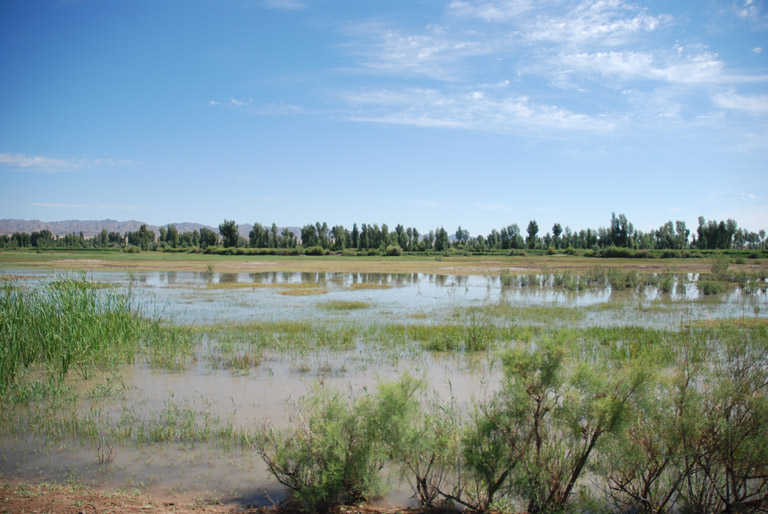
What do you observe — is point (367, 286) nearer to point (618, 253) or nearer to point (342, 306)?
point (342, 306)

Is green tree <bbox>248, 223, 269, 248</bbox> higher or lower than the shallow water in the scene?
higher

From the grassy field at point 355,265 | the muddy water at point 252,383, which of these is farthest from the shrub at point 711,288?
the grassy field at point 355,265

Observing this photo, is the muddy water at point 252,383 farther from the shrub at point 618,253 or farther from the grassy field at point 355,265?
the shrub at point 618,253

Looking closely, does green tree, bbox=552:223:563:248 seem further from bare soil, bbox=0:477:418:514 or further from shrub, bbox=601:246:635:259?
bare soil, bbox=0:477:418:514

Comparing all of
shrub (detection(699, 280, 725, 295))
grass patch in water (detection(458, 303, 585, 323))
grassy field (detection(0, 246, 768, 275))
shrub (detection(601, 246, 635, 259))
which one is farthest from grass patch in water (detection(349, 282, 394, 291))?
shrub (detection(601, 246, 635, 259))

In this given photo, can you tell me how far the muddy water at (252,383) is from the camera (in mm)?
6156

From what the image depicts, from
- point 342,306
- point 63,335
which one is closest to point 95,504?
point 63,335

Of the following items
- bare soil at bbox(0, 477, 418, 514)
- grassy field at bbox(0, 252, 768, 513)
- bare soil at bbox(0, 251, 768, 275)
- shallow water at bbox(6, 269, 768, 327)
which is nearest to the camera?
bare soil at bbox(0, 477, 418, 514)

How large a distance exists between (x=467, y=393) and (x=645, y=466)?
180 inches

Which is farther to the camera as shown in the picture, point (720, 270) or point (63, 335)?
point (720, 270)

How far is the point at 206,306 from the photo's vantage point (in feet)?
75.8

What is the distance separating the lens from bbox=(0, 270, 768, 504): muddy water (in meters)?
6.16

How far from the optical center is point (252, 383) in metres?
10.5

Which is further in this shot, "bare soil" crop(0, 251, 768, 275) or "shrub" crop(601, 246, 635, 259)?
"shrub" crop(601, 246, 635, 259)
